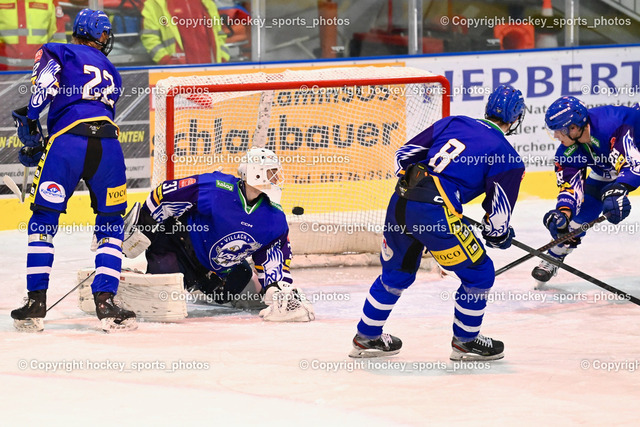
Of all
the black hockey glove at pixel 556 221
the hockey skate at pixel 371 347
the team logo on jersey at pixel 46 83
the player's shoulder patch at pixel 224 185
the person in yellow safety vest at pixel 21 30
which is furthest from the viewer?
the person in yellow safety vest at pixel 21 30

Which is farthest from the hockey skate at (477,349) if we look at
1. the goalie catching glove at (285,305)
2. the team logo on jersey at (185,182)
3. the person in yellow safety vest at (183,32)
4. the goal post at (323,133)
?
the person in yellow safety vest at (183,32)

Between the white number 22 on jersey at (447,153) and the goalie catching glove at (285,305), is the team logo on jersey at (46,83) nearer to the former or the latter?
the goalie catching glove at (285,305)

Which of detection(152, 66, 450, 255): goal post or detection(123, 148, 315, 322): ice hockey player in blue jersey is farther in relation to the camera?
detection(152, 66, 450, 255): goal post

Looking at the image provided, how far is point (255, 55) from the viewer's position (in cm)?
789

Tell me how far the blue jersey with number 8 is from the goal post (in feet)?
4.14

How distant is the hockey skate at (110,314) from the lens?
4379mm

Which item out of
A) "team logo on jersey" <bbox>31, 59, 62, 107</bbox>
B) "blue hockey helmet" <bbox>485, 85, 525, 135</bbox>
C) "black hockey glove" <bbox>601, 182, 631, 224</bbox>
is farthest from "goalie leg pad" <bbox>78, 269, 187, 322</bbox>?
"black hockey glove" <bbox>601, 182, 631, 224</bbox>

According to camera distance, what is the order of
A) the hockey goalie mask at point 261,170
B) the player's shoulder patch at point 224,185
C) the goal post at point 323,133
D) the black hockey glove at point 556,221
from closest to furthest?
the hockey goalie mask at point 261,170, the player's shoulder patch at point 224,185, the black hockey glove at point 556,221, the goal post at point 323,133

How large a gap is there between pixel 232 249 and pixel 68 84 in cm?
103

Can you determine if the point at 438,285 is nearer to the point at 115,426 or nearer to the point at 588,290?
the point at 588,290

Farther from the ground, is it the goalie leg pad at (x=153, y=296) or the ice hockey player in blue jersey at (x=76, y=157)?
the ice hockey player in blue jersey at (x=76, y=157)

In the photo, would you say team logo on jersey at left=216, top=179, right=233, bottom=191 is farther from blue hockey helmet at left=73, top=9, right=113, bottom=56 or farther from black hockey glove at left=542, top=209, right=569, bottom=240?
black hockey glove at left=542, top=209, right=569, bottom=240

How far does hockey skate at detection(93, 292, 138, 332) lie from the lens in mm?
4379

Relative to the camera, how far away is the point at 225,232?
470 centimetres
